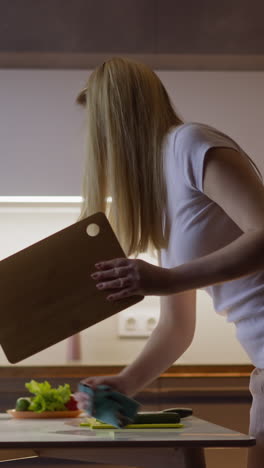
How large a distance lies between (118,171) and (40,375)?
1.50 meters

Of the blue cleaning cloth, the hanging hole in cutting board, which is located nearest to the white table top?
the blue cleaning cloth

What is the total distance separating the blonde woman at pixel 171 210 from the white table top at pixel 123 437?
117 millimetres

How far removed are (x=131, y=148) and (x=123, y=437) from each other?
494 mm

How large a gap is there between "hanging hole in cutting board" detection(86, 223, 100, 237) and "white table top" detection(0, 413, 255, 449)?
0.91ft

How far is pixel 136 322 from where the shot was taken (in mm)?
3170

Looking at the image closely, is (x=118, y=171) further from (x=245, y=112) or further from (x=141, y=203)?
(x=245, y=112)

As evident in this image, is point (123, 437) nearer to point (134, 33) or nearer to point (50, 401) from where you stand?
point (50, 401)

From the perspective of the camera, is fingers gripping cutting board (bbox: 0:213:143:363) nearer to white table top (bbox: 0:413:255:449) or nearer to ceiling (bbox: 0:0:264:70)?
white table top (bbox: 0:413:255:449)

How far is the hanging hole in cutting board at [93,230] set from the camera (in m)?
1.11

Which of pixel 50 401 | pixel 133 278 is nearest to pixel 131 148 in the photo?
pixel 133 278

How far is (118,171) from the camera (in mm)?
1278

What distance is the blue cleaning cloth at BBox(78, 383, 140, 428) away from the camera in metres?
1.09

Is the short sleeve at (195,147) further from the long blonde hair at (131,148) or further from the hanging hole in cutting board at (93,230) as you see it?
the hanging hole in cutting board at (93,230)

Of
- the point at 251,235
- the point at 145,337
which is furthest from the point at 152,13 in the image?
the point at 251,235
